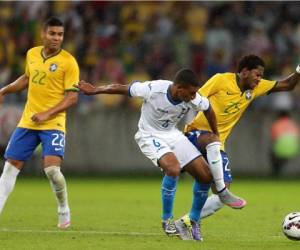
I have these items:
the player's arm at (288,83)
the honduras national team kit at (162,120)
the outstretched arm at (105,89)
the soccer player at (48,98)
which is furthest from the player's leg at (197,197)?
the soccer player at (48,98)

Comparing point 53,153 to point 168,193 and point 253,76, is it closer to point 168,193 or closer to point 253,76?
point 168,193

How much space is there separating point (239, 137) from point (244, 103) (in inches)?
451

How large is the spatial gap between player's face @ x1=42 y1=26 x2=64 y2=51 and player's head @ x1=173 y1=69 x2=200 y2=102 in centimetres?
192

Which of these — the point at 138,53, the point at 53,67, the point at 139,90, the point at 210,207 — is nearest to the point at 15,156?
the point at 53,67

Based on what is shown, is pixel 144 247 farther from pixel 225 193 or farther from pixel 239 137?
pixel 239 137

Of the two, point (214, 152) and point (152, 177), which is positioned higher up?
point (214, 152)

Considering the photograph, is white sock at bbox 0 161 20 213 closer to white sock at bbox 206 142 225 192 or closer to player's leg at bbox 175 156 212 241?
player's leg at bbox 175 156 212 241

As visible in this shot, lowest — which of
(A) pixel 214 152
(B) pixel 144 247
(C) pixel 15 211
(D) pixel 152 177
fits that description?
(D) pixel 152 177

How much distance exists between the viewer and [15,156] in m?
12.5

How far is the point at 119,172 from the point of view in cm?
2352

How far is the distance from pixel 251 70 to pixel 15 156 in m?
3.03

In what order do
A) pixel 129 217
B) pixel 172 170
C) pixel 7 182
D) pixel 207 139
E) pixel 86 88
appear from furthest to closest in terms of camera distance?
1. pixel 129 217
2. pixel 7 182
3. pixel 207 139
4. pixel 86 88
5. pixel 172 170

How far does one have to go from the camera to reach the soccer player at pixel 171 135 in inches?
452

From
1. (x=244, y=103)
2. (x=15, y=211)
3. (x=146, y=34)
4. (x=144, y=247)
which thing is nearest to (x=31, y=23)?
(x=146, y=34)
